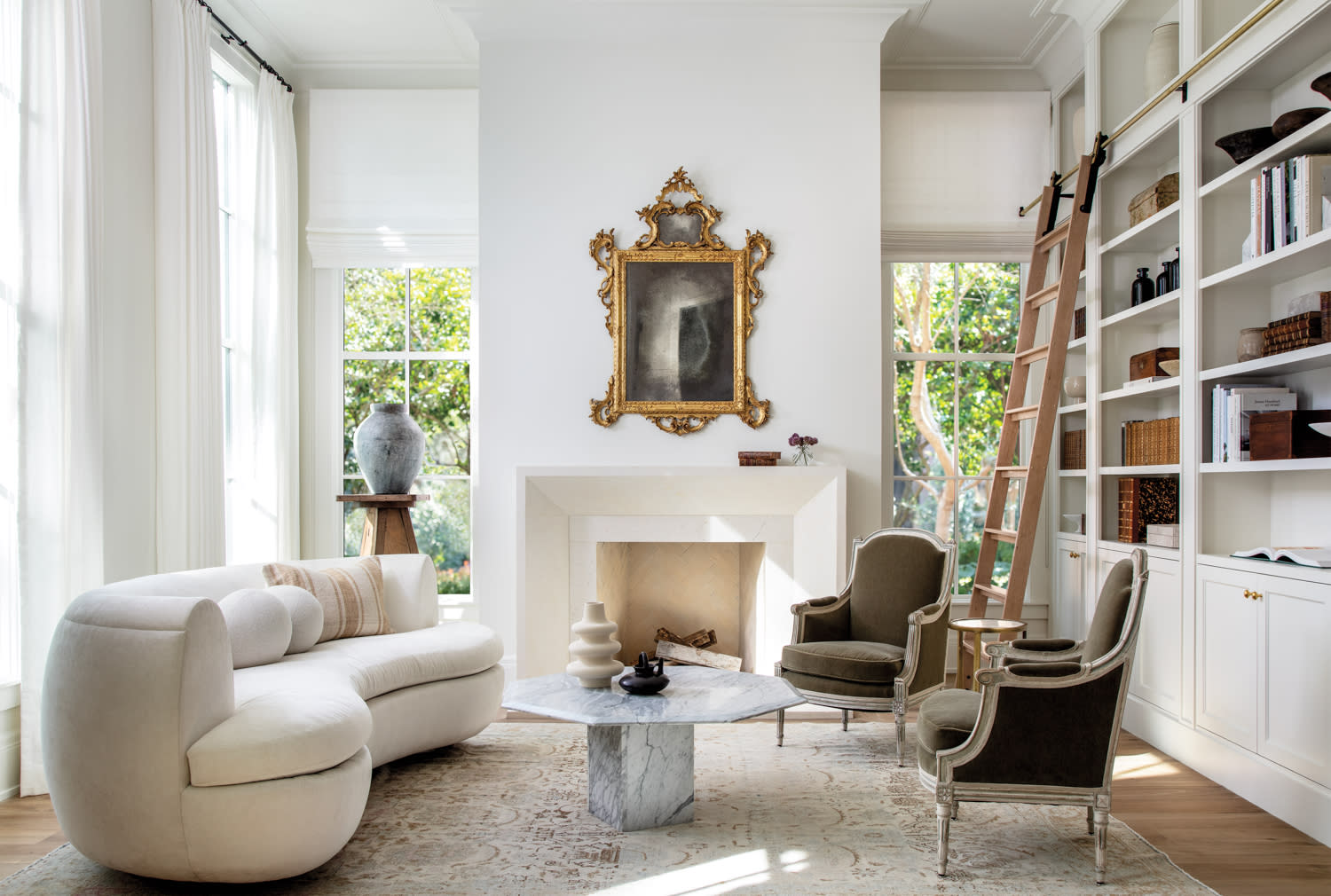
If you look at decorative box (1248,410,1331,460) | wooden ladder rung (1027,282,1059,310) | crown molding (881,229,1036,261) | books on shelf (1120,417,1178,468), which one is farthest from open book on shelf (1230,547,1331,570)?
crown molding (881,229,1036,261)

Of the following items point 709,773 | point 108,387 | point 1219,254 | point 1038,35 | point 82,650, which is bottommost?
point 709,773

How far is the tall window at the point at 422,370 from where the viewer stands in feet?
18.8

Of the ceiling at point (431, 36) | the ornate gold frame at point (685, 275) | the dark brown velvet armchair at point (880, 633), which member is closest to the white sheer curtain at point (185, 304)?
the ceiling at point (431, 36)

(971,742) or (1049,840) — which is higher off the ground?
(971,742)

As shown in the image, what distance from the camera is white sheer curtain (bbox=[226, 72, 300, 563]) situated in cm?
508

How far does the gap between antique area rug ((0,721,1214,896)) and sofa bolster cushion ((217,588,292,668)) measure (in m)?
0.68

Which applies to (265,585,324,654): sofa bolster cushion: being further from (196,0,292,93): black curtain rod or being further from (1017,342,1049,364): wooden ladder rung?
(1017,342,1049,364): wooden ladder rung

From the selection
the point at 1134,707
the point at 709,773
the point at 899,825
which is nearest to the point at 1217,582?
the point at 1134,707

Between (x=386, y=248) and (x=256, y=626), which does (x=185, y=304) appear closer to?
(x=386, y=248)

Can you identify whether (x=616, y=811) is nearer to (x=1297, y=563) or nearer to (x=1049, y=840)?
(x=1049, y=840)

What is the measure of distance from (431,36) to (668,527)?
3126 mm

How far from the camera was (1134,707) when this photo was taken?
4281 mm

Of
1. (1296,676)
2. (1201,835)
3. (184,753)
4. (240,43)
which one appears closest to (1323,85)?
(1296,676)

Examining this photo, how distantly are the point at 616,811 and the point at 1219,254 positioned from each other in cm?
321
